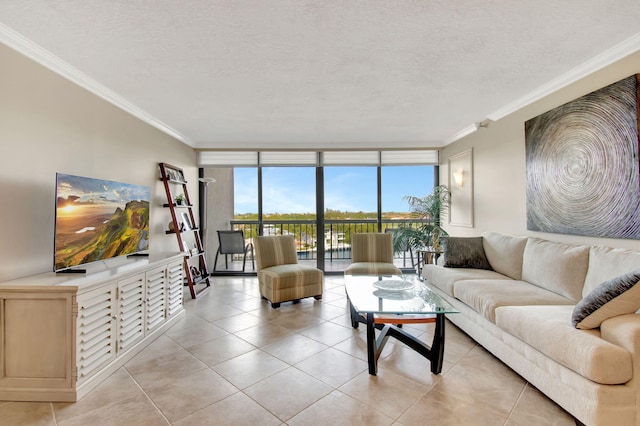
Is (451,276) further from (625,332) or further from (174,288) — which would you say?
(174,288)

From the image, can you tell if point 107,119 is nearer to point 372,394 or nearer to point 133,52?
point 133,52

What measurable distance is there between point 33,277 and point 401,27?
3058 mm

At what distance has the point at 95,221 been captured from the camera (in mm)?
2471

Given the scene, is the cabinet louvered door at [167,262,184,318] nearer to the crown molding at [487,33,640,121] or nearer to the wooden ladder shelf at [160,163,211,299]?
the wooden ladder shelf at [160,163,211,299]

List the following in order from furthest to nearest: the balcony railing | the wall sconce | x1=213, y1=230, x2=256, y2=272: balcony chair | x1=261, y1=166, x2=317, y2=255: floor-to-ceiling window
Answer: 1. the balcony railing
2. x1=261, y1=166, x2=317, y2=255: floor-to-ceiling window
3. x1=213, y1=230, x2=256, y2=272: balcony chair
4. the wall sconce

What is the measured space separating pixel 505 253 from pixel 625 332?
5.68 ft

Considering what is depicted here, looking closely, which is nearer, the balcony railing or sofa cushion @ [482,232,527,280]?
sofa cushion @ [482,232,527,280]

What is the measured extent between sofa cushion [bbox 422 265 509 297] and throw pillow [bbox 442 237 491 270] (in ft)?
0.28

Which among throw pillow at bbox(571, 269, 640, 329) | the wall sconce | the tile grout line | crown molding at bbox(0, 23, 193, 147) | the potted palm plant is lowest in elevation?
the tile grout line

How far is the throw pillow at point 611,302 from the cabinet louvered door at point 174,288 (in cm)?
341

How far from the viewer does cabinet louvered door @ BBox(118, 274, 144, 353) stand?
7.79 ft

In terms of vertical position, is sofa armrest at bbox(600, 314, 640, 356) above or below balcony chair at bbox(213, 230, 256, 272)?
below

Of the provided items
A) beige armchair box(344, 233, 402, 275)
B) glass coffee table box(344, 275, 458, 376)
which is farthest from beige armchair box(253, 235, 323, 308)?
glass coffee table box(344, 275, 458, 376)

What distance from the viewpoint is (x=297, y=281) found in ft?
12.3
